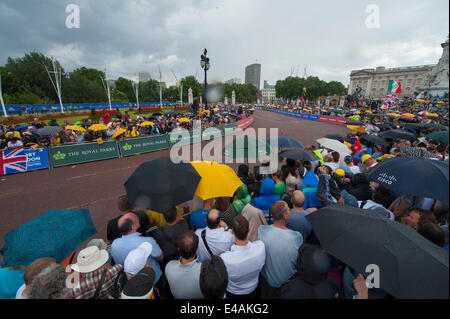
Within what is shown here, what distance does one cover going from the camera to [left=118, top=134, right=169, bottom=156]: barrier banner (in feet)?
37.8

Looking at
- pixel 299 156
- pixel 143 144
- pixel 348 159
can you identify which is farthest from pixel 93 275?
pixel 143 144

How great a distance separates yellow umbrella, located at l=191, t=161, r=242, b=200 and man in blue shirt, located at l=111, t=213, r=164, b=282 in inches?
42.3

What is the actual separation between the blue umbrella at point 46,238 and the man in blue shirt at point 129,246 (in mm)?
573

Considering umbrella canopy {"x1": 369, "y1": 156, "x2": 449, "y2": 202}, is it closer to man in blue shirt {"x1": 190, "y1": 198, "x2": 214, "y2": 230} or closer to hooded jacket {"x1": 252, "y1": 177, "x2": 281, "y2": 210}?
hooded jacket {"x1": 252, "y1": 177, "x2": 281, "y2": 210}

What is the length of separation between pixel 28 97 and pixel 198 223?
5920 centimetres

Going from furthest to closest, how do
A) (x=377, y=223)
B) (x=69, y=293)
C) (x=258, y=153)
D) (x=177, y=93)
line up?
(x=177, y=93), (x=258, y=153), (x=377, y=223), (x=69, y=293)

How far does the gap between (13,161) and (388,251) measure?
1331 centimetres

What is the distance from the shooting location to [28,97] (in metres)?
41.8

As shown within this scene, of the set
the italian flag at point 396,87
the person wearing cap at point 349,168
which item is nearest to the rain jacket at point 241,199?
the person wearing cap at point 349,168

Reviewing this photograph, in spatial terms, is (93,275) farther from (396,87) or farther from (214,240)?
(396,87)

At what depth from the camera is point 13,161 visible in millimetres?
8859

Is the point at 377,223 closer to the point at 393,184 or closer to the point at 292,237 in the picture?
the point at 292,237

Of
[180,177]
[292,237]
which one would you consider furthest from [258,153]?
[292,237]

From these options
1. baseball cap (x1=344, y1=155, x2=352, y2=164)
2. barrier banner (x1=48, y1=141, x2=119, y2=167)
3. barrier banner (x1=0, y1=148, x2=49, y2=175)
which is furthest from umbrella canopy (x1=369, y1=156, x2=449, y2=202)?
barrier banner (x1=0, y1=148, x2=49, y2=175)
